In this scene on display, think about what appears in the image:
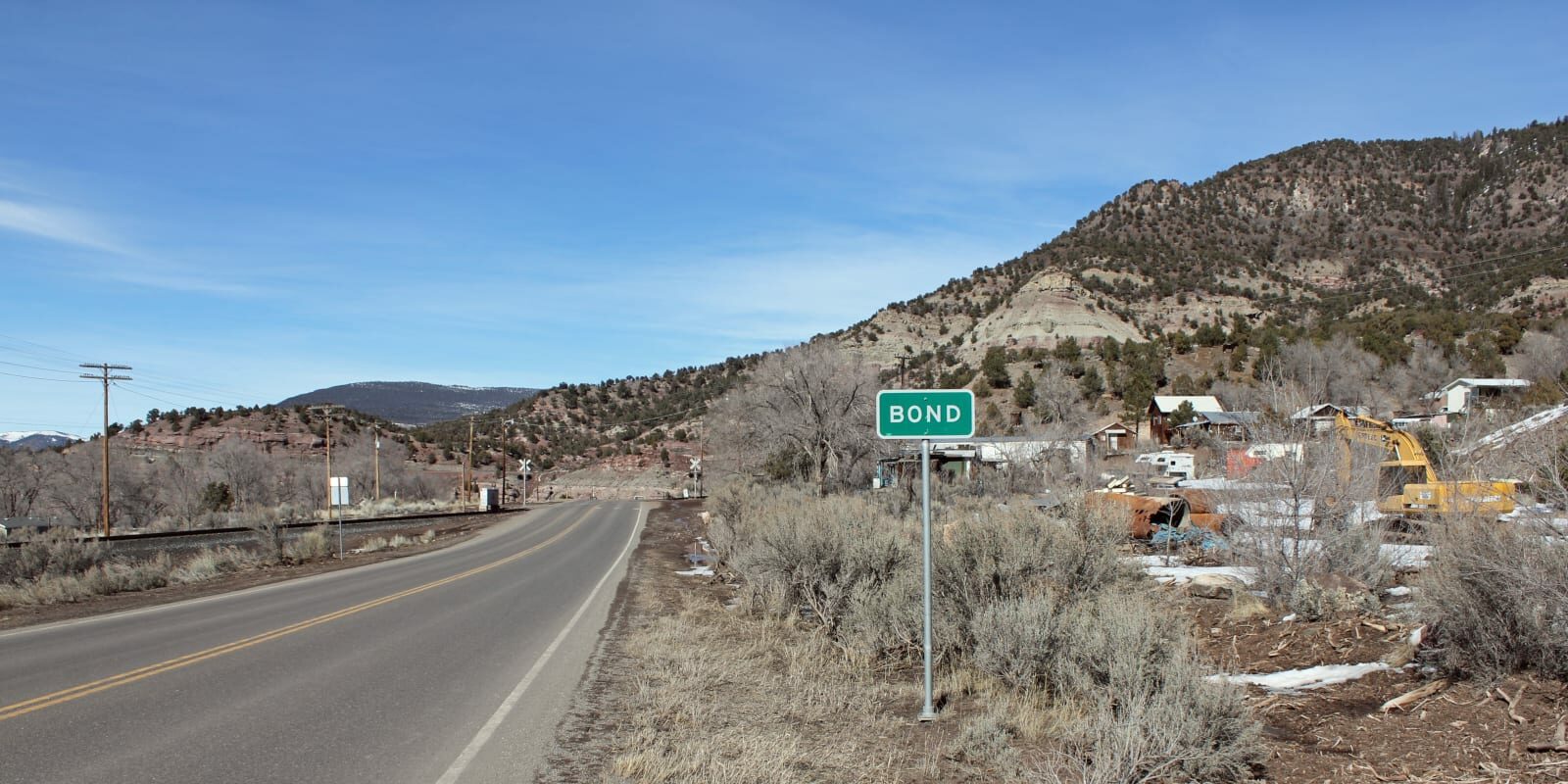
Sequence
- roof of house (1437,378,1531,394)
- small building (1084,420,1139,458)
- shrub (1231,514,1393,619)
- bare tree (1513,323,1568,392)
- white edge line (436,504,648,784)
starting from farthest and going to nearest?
small building (1084,420,1139,458) < bare tree (1513,323,1568,392) < roof of house (1437,378,1531,394) < shrub (1231,514,1393,619) < white edge line (436,504,648,784)

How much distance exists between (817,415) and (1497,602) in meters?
31.5

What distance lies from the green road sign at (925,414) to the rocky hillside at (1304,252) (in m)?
84.7

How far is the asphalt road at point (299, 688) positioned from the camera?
6.45 metres

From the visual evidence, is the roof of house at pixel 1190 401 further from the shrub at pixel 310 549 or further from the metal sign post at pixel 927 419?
the metal sign post at pixel 927 419

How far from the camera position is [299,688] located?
8820 mm

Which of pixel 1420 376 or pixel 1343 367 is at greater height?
pixel 1343 367

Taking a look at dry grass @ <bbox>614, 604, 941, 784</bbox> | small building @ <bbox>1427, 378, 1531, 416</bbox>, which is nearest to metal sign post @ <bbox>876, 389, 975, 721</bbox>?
dry grass @ <bbox>614, 604, 941, 784</bbox>

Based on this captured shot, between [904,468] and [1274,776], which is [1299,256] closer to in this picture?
[904,468]

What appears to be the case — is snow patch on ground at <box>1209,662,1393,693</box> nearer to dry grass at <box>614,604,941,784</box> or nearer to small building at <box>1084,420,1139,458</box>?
dry grass at <box>614,604,941,784</box>

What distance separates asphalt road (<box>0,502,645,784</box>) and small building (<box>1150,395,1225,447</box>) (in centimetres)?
5580

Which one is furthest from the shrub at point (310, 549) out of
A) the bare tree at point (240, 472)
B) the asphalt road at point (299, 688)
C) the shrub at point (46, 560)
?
the bare tree at point (240, 472)

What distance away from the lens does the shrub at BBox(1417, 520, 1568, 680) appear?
6.54 metres

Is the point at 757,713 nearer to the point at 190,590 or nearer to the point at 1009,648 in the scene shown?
the point at 1009,648

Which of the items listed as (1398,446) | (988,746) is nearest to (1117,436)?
(1398,446)
